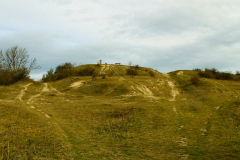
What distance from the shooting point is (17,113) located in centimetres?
1173

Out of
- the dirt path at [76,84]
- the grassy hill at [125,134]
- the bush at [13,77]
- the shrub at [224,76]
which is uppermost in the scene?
the shrub at [224,76]

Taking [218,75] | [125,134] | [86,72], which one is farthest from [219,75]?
[125,134]

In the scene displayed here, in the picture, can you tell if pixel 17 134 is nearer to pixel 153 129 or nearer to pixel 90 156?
pixel 90 156

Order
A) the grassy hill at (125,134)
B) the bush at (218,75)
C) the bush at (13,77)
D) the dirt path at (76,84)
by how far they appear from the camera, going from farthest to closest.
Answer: the bush at (218,75), the dirt path at (76,84), the bush at (13,77), the grassy hill at (125,134)

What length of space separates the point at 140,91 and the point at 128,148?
1826 centimetres

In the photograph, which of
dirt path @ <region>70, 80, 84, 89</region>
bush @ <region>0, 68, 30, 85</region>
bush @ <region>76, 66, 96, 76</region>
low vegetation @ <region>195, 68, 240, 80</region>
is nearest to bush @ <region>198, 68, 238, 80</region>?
low vegetation @ <region>195, 68, 240, 80</region>

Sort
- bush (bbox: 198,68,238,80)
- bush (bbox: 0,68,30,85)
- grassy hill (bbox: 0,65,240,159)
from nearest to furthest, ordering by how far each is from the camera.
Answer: grassy hill (bbox: 0,65,240,159) < bush (bbox: 0,68,30,85) < bush (bbox: 198,68,238,80)

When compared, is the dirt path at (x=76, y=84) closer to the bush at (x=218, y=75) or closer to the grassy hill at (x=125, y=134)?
the grassy hill at (x=125, y=134)

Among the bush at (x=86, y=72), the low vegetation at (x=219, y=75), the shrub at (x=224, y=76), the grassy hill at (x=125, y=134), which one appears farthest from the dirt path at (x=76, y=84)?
the shrub at (x=224, y=76)

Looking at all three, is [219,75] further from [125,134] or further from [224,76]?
[125,134]

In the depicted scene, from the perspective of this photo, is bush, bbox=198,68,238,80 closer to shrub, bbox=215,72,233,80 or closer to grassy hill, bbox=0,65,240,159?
shrub, bbox=215,72,233,80

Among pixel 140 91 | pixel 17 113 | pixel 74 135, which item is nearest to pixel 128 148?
pixel 74 135

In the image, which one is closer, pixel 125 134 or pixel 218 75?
pixel 125 134

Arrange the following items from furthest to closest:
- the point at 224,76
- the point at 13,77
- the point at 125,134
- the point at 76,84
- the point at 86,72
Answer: the point at 86,72 < the point at 224,76 < the point at 13,77 < the point at 76,84 < the point at 125,134
